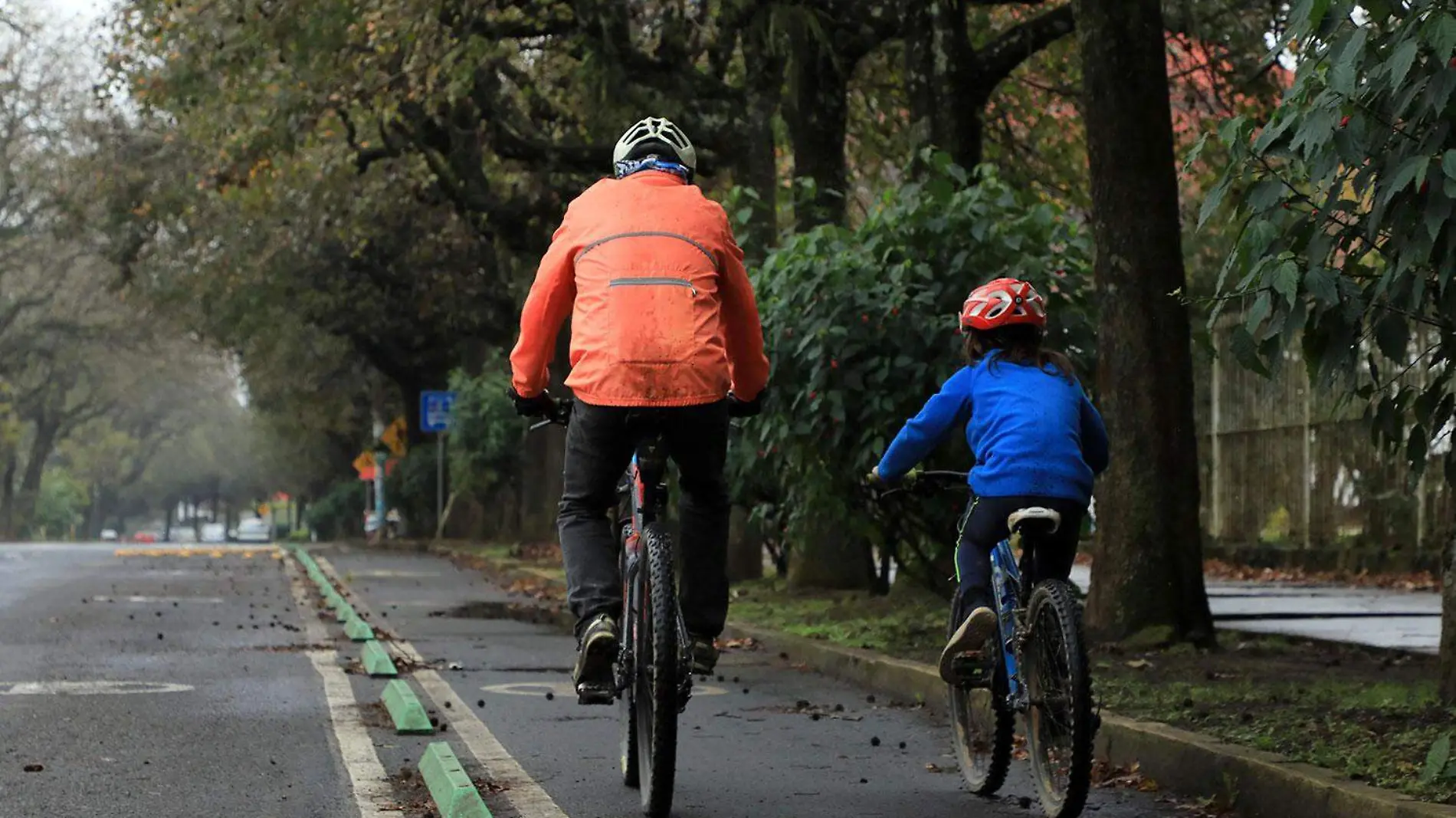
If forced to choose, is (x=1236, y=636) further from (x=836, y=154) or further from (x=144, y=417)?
(x=144, y=417)

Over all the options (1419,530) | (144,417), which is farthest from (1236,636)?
(144,417)

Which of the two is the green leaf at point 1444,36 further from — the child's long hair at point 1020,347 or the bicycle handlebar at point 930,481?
the bicycle handlebar at point 930,481

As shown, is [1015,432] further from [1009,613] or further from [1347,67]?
[1347,67]

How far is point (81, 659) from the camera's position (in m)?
12.5

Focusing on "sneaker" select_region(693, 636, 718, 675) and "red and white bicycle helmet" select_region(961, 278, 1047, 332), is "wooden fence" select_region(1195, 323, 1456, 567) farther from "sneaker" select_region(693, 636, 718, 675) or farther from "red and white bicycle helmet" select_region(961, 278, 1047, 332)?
"sneaker" select_region(693, 636, 718, 675)

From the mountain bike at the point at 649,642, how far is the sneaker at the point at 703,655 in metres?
0.12

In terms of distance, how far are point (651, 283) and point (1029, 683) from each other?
1.72 meters

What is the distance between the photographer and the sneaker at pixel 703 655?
6.76m

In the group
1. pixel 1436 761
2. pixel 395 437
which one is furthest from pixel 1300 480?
pixel 395 437

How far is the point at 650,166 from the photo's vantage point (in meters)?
6.89

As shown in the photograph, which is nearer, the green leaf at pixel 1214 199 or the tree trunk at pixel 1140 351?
the green leaf at pixel 1214 199

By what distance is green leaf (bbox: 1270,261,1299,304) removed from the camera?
6.05 metres

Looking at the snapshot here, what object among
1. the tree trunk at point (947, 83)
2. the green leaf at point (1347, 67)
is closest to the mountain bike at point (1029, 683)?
the green leaf at point (1347, 67)

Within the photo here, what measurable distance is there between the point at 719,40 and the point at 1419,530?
8.06 meters
